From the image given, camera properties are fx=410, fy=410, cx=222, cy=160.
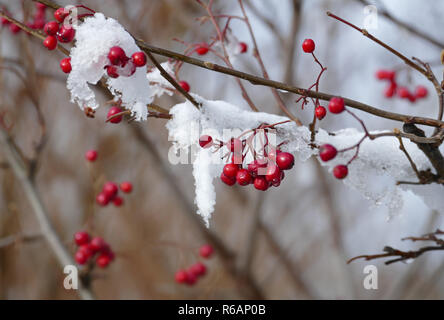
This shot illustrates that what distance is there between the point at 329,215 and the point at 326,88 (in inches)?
58.3

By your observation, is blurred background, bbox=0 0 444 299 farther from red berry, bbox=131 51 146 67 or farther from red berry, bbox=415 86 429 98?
red berry, bbox=131 51 146 67

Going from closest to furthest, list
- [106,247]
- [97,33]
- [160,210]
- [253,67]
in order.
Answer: [97,33]
[106,247]
[253,67]
[160,210]

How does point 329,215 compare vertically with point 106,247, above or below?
above

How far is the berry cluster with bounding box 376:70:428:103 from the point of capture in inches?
91.2

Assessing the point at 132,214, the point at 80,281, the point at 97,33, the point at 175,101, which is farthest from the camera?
the point at 132,214

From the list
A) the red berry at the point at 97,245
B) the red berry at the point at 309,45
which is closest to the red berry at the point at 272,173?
the red berry at the point at 309,45

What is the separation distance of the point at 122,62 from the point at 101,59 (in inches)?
2.1

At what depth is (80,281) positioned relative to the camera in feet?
5.93

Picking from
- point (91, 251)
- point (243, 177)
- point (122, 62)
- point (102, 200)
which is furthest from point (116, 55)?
point (91, 251)

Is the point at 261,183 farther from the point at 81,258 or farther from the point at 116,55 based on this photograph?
the point at 81,258

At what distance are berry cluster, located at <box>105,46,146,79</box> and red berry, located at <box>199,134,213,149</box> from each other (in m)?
0.23

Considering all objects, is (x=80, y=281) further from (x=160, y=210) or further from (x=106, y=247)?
(x=160, y=210)

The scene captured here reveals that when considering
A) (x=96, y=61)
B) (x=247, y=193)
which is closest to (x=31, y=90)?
(x=96, y=61)

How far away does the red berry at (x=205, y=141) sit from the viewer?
1.03 m
